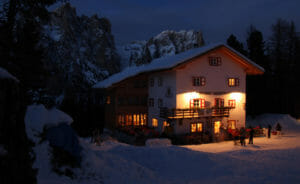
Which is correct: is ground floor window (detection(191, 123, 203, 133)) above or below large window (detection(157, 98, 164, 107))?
below

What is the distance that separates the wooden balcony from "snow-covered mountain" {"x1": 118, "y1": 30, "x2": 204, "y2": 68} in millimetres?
138220

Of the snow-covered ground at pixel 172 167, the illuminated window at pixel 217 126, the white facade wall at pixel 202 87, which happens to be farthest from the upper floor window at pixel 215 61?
the snow-covered ground at pixel 172 167

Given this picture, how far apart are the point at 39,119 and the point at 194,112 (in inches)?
702

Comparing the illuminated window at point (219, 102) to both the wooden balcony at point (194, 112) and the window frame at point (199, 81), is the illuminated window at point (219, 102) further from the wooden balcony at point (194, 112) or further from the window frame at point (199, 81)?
the window frame at point (199, 81)

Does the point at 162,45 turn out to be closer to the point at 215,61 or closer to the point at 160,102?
the point at 215,61

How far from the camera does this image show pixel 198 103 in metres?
24.9

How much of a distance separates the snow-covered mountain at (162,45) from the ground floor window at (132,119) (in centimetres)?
13365

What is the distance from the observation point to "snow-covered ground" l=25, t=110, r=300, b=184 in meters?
8.51

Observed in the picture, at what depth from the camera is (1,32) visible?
1008 centimetres

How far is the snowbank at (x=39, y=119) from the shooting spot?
305 inches

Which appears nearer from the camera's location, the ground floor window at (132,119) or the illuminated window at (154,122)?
the illuminated window at (154,122)

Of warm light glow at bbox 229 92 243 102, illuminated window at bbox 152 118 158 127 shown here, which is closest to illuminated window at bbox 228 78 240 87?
warm light glow at bbox 229 92 243 102

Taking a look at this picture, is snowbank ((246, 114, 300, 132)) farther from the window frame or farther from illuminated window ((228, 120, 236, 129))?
the window frame

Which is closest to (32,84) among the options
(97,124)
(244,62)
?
(97,124)
